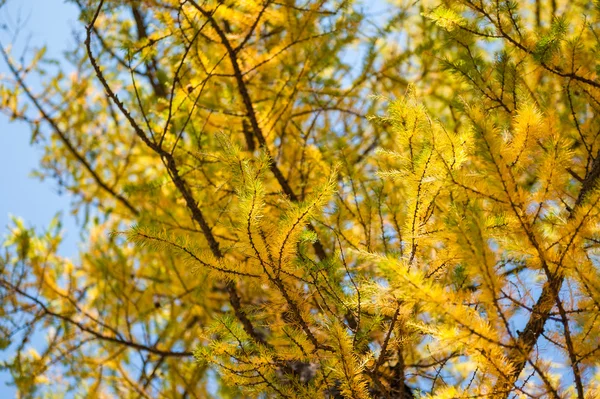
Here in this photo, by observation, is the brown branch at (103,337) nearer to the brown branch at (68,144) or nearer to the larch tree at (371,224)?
the larch tree at (371,224)

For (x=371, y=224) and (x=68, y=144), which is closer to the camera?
(x=371, y=224)

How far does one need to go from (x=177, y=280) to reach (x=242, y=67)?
4.97ft

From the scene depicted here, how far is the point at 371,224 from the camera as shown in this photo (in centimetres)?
251

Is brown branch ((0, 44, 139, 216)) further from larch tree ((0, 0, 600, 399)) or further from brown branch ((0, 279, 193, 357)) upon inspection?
brown branch ((0, 279, 193, 357))

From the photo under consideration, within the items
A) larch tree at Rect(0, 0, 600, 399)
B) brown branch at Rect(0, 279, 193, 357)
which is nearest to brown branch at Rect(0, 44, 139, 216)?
larch tree at Rect(0, 0, 600, 399)

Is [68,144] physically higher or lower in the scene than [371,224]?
higher

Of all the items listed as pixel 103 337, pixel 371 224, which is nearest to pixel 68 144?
pixel 103 337

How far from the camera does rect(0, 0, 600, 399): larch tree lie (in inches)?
52.2

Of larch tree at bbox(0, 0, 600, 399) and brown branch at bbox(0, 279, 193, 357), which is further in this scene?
brown branch at bbox(0, 279, 193, 357)

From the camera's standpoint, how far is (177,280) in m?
3.55

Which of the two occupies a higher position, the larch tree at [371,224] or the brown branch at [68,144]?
the brown branch at [68,144]

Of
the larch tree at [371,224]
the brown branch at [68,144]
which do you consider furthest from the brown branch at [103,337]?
the brown branch at [68,144]

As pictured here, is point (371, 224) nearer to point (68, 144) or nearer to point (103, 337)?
point (103, 337)

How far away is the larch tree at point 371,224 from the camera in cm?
133
